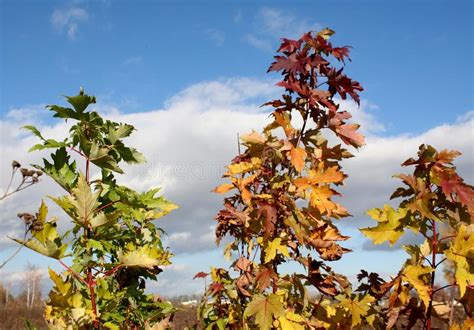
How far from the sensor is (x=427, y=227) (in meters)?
2.98

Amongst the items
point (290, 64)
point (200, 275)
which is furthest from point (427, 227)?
point (200, 275)

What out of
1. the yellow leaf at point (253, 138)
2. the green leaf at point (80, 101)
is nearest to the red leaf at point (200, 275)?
the yellow leaf at point (253, 138)

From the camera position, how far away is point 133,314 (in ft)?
11.7

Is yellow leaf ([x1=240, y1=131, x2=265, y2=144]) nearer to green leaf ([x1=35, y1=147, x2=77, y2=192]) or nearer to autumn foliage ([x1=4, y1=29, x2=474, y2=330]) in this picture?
autumn foliage ([x1=4, y1=29, x2=474, y2=330])

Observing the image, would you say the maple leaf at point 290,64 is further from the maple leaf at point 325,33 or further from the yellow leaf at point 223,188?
the yellow leaf at point 223,188

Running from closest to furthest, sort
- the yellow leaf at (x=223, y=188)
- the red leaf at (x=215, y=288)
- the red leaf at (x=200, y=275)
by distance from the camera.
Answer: the yellow leaf at (x=223, y=188) → the red leaf at (x=215, y=288) → the red leaf at (x=200, y=275)

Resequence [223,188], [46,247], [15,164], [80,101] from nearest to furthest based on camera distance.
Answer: [46,247] < [80,101] < [223,188] < [15,164]

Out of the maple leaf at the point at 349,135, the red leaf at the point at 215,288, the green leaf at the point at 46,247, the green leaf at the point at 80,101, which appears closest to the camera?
the green leaf at the point at 46,247

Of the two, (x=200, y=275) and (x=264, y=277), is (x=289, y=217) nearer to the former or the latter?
(x=264, y=277)

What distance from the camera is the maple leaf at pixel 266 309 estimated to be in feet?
9.16

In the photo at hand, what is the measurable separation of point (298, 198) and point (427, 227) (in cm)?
79

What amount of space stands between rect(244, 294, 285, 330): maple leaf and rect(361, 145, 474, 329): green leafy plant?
678mm

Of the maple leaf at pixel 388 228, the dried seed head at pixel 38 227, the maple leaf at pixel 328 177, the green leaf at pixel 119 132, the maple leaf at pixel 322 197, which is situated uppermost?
the green leaf at pixel 119 132

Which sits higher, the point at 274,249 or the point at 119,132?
the point at 119,132
